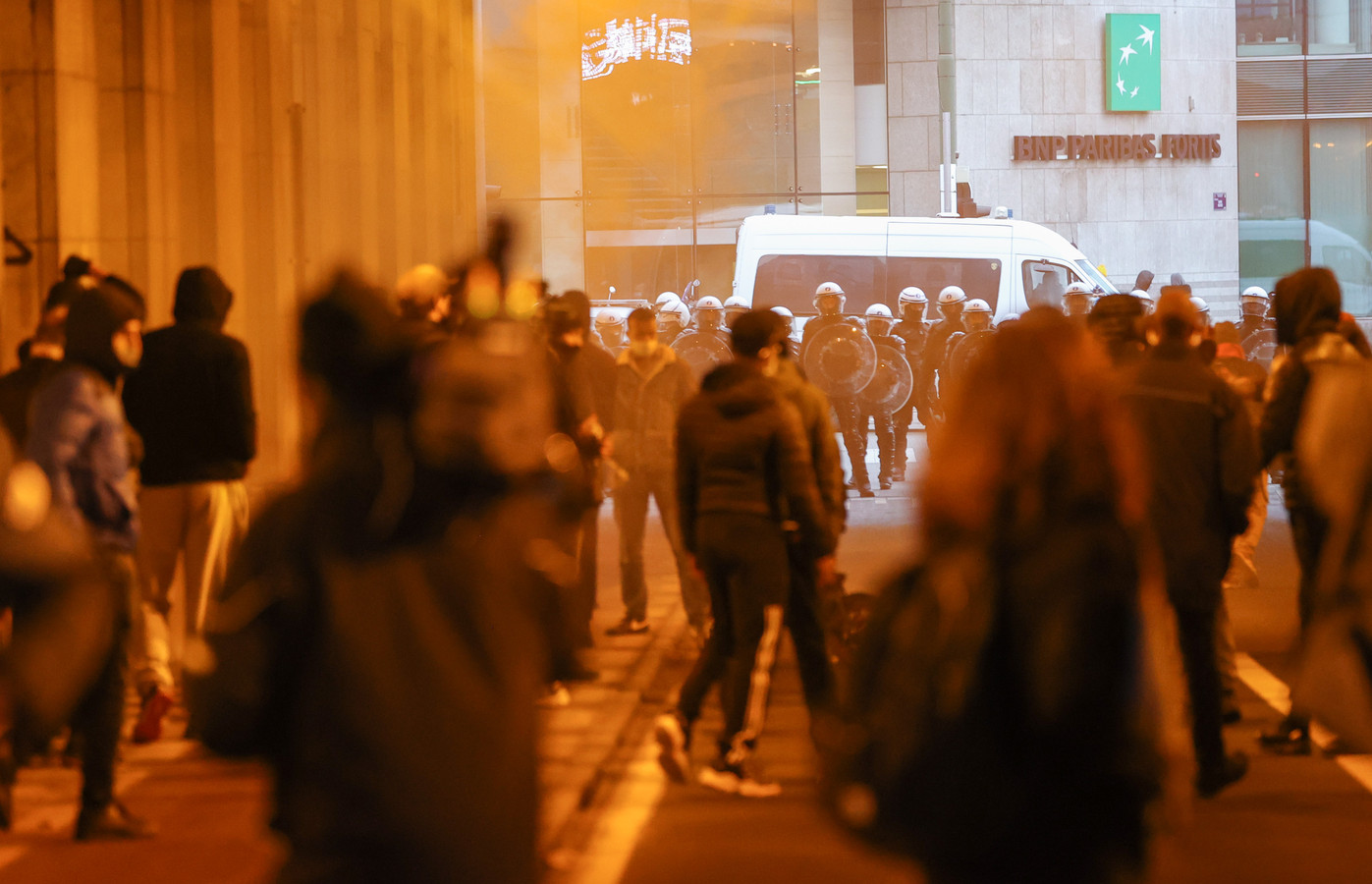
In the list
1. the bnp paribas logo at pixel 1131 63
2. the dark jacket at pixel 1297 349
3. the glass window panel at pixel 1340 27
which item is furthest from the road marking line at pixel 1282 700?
the glass window panel at pixel 1340 27

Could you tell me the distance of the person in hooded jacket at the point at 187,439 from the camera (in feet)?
22.9

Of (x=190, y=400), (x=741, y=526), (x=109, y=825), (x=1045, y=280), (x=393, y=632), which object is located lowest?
(x=109, y=825)

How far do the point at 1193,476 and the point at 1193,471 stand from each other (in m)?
0.02

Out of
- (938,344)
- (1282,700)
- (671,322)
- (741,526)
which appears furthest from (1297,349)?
(671,322)

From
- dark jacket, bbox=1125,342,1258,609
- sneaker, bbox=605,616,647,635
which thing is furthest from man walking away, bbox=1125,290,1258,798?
sneaker, bbox=605,616,647,635

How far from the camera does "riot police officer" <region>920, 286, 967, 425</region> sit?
18.2 meters

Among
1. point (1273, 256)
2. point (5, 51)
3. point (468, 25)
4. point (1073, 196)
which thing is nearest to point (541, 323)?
point (5, 51)

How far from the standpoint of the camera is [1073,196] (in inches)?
1303

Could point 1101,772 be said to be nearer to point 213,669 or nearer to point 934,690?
point 934,690

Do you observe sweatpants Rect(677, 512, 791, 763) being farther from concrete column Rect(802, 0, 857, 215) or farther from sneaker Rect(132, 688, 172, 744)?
concrete column Rect(802, 0, 857, 215)

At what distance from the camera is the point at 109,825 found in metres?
5.50

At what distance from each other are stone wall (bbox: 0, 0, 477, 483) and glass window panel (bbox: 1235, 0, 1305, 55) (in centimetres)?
2502

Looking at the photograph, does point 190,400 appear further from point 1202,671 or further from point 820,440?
point 1202,671

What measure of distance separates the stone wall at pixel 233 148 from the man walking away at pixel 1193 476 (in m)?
3.31
